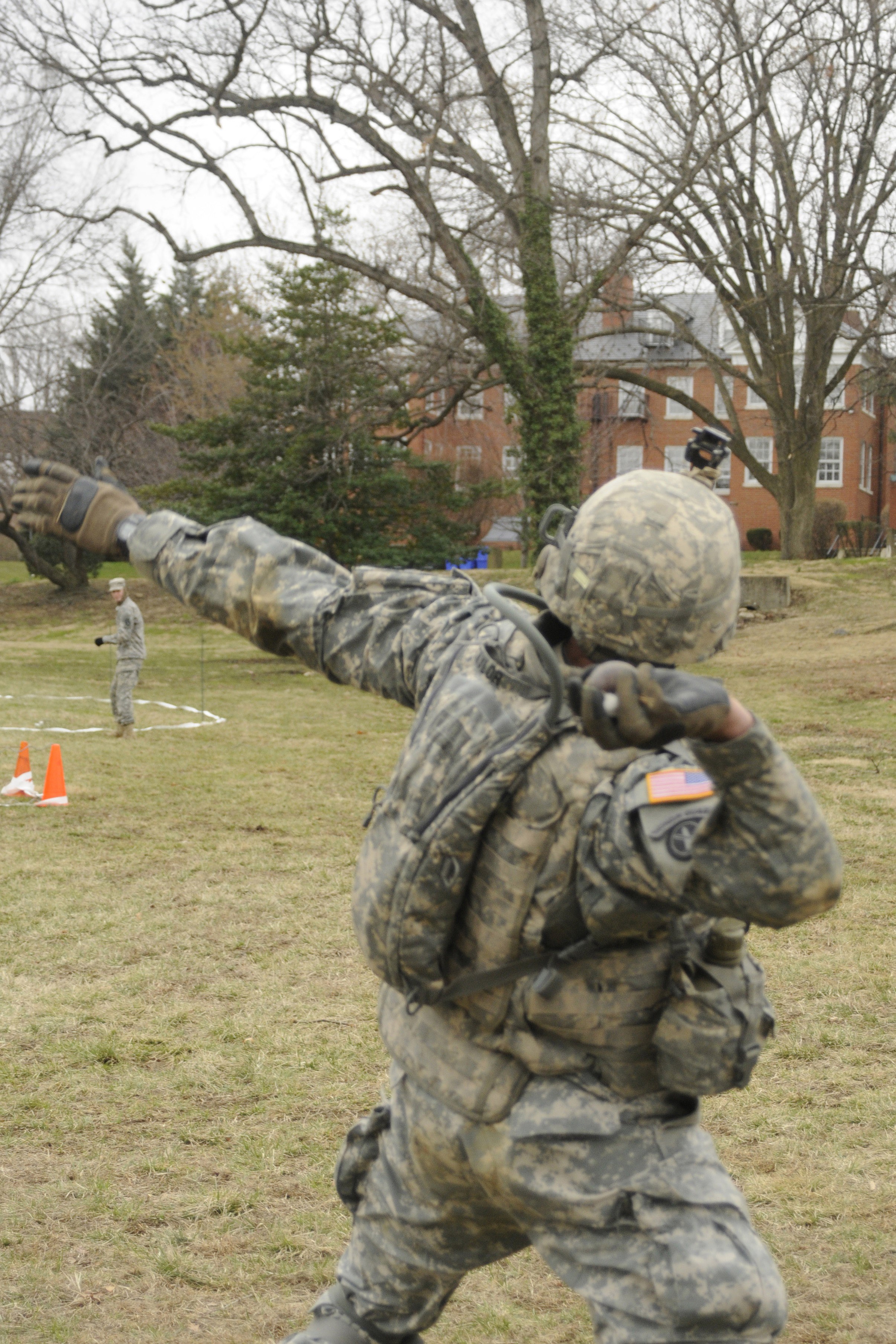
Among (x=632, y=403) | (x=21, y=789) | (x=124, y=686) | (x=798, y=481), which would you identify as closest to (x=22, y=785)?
(x=21, y=789)

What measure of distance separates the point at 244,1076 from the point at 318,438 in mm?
20353

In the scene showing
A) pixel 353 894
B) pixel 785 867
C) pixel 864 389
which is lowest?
pixel 353 894

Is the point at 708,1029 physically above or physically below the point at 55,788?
above

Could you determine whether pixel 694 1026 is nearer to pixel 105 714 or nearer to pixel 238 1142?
pixel 238 1142

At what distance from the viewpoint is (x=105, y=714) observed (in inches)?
696

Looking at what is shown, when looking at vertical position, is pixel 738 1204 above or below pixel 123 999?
above

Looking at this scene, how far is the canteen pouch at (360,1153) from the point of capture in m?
2.70

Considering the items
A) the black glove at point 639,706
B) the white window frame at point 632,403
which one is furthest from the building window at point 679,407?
the black glove at point 639,706

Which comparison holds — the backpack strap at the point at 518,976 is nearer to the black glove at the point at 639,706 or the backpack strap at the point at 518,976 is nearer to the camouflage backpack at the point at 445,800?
the camouflage backpack at the point at 445,800

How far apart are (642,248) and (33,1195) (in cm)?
2346

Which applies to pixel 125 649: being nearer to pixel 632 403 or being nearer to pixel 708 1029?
pixel 708 1029

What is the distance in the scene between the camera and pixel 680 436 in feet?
160

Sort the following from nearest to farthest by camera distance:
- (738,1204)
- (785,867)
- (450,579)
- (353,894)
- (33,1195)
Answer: (785,867), (738,1204), (353,894), (450,579), (33,1195)

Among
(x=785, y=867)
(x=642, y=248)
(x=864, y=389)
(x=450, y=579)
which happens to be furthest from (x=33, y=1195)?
(x=864, y=389)
